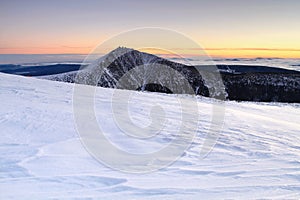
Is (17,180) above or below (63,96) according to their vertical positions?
below

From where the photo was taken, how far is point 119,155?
5.16 metres

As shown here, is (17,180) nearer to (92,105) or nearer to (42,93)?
(92,105)

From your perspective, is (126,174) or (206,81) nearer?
(126,174)

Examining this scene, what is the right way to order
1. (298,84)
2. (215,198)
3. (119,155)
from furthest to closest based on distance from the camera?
(298,84), (119,155), (215,198)

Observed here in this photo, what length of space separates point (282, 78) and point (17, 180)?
148962 millimetres

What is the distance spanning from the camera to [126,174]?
4379mm

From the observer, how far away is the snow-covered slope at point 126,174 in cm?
379

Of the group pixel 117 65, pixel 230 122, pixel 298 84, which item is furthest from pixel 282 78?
pixel 230 122

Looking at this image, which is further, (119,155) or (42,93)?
(42,93)

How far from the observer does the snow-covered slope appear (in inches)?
149

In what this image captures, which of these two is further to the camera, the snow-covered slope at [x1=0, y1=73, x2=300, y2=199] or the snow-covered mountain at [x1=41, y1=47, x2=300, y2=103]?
the snow-covered mountain at [x1=41, y1=47, x2=300, y2=103]

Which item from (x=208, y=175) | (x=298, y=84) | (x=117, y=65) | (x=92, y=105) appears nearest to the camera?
(x=208, y=175)

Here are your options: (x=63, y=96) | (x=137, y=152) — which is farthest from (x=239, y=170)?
(x=63, y=96)

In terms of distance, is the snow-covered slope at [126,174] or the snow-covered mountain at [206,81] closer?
the snow-covered slope at [126,174]
